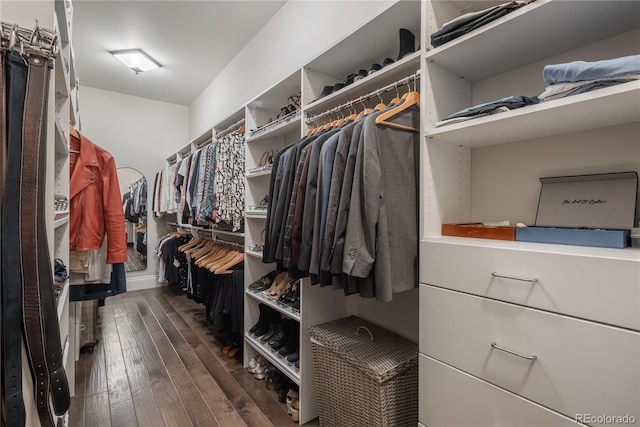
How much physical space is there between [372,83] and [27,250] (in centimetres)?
138

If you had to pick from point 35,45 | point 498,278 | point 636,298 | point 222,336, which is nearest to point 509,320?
point 498,278

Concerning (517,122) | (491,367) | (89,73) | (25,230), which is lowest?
(491,367)

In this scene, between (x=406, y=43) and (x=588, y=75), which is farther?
(x=406, y=43)

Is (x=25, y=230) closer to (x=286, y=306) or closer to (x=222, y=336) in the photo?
(x=286, y=306)

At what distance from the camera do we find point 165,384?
205 cm

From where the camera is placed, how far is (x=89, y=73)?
12.6ft

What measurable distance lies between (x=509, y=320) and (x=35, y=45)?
1.42 m

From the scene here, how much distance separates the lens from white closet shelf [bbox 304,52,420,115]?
4.07 ft

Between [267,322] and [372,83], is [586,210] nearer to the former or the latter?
[372,83]

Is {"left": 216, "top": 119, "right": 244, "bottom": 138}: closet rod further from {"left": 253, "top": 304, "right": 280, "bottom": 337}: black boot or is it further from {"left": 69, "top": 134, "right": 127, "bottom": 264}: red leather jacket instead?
{"left": 253, "top": 304, "right": 280, "bottom": 337}: black boot

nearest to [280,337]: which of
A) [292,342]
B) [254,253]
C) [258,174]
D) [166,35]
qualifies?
[292,342]

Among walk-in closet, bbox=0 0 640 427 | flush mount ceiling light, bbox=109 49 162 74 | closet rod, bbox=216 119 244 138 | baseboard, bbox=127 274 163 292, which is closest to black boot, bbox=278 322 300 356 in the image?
walk-in closet, bbox=0 0 640 427

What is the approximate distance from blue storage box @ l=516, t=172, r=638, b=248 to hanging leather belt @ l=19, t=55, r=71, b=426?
1.32 meters

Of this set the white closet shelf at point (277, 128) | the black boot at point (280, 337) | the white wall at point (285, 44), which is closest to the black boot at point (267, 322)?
the black boot at point (280, 337)
